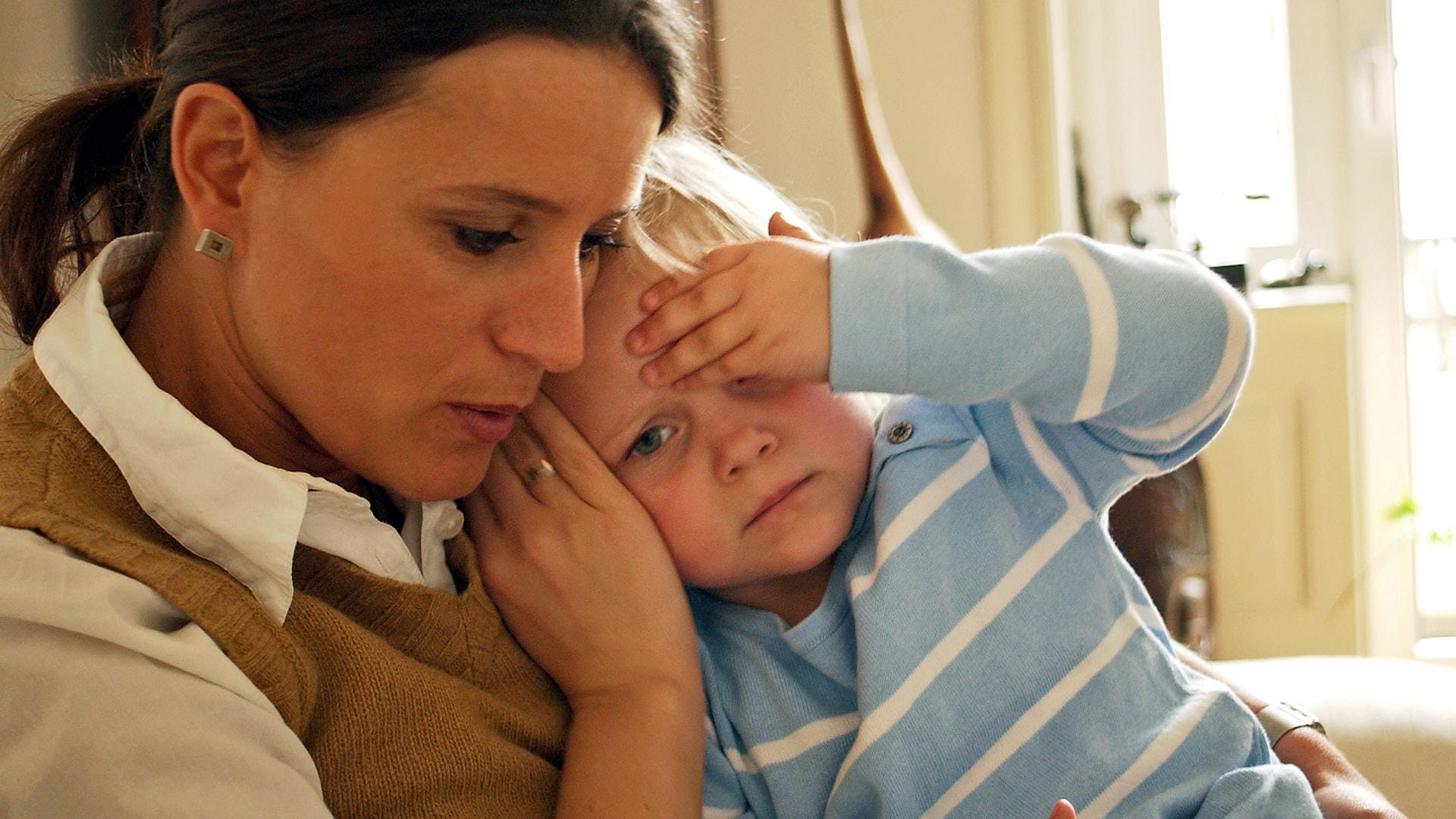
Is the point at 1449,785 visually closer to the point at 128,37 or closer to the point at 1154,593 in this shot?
the point at 1154,593

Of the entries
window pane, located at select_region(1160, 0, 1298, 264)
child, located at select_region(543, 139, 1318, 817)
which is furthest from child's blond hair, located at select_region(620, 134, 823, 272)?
window pane, located at select_region(1160, 0, 1298, 264)

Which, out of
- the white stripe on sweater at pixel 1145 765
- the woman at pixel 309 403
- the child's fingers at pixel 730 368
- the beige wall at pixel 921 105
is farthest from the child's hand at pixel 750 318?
the beige wall at pixel 921 105

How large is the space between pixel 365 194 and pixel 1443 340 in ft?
11.8

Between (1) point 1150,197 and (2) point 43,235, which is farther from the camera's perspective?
(1) point 1150,197

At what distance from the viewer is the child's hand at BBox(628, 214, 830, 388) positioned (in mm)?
1017

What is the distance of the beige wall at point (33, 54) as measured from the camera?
142cm

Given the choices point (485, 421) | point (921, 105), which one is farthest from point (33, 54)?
point (921, 105)

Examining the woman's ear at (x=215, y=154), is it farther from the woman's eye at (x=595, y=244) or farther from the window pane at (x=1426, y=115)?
the window pane at (x=1426, y=115)

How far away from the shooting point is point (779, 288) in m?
1.02

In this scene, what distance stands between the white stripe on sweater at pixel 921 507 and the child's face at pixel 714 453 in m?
0.04

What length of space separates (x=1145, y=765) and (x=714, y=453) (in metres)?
0.48

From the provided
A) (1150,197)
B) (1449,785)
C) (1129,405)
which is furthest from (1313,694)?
(1150,197)

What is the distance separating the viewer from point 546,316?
92 centimetres

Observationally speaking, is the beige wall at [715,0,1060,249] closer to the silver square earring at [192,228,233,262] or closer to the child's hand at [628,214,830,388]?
the child's hand at [628,214,830,388]
